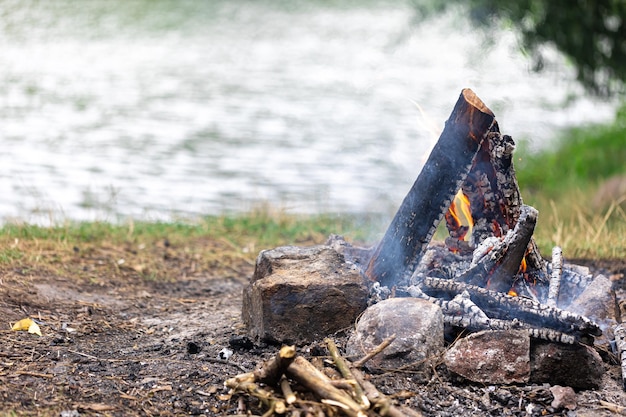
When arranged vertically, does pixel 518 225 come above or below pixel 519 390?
above

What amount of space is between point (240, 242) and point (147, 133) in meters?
6.49

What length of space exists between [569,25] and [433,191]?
6251mm

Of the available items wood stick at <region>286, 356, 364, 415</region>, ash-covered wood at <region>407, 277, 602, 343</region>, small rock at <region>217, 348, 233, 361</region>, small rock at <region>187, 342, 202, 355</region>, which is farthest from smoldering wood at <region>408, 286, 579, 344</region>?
small rock at <region>187, 342, 202, 355</region>

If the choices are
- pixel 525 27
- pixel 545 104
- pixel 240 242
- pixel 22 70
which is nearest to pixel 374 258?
pixel 240 242

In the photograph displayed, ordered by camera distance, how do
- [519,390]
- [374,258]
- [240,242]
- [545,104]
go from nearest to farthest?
1. [519,390]
2. [374,258]
3. [240,242]
4. [545,104]

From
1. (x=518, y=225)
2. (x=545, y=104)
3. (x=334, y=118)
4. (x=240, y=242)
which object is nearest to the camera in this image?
(x=518, y=225)

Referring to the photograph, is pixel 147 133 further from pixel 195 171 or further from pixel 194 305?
pixel 194 305

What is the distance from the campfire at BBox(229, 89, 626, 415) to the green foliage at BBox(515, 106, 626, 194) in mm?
5985

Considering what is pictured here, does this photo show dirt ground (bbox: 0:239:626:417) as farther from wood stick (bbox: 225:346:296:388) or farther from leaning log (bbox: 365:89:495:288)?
leaning log (bbox: 365:89:495:288)

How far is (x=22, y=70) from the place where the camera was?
15.8 metres

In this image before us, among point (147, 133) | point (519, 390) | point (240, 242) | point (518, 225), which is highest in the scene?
point (518, 225)

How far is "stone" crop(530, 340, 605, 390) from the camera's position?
10.9 feet

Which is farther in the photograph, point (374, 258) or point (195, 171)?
point (195, 171)

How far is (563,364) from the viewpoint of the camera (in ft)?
10.9
